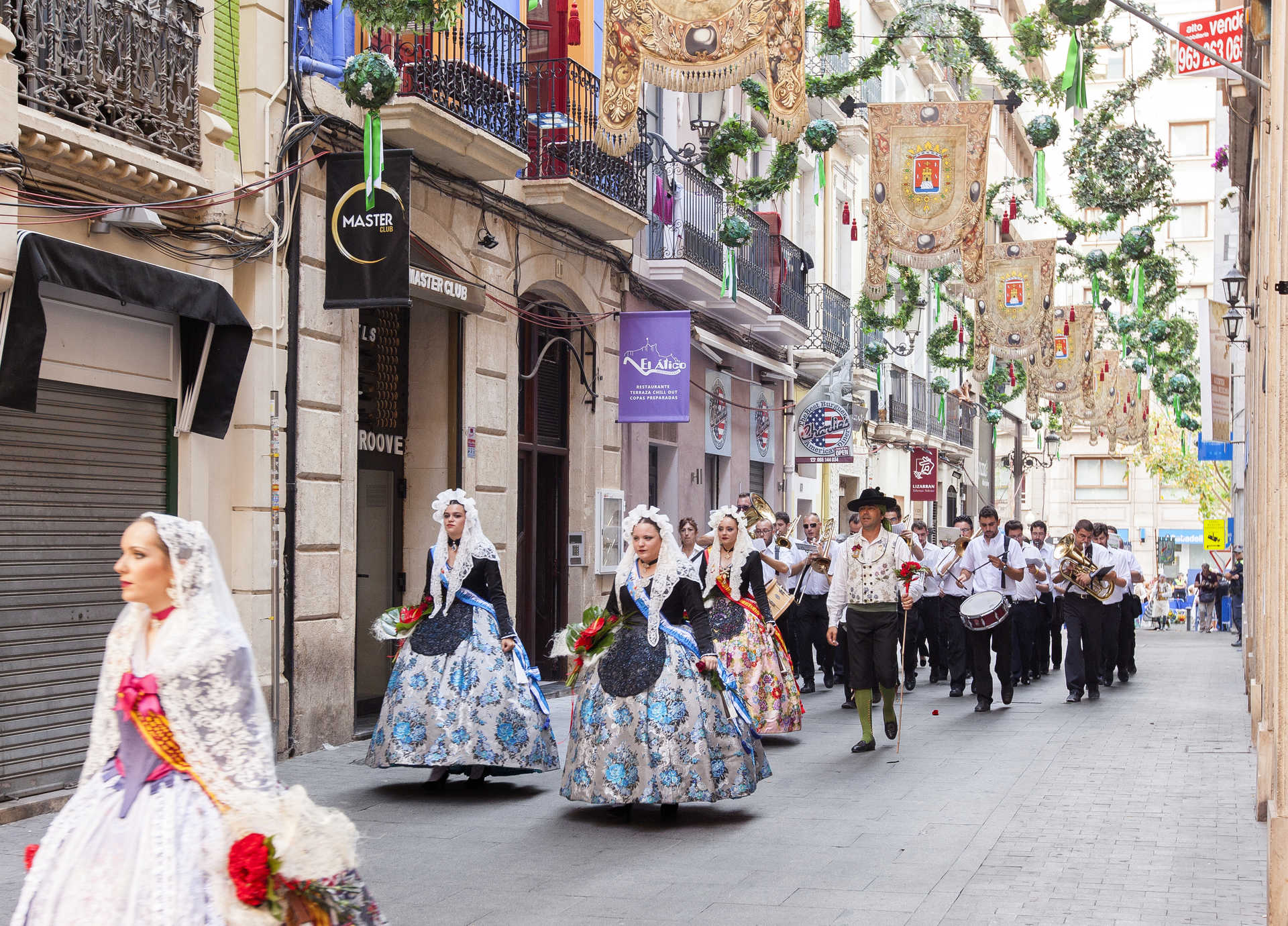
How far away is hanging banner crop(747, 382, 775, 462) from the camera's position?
26.4 m

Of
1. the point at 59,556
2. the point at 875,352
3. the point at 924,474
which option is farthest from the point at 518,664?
the point at 924,474

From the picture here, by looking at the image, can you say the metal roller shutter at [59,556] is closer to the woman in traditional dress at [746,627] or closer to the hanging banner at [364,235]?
the hanging banner at [364,235]

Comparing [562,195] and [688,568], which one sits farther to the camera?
[562,195]

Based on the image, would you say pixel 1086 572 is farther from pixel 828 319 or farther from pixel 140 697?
pixel 828 319

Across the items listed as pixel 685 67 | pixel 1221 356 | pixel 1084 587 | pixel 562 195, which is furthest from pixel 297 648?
pixel 1221 356

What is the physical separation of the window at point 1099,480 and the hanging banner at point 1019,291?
46701 mm

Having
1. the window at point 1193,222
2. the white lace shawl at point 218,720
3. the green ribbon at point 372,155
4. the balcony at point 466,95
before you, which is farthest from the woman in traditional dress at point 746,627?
the window at point 1193,222

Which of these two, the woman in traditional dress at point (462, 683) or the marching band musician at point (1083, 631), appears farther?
the marching band musician at point (1083, 631)

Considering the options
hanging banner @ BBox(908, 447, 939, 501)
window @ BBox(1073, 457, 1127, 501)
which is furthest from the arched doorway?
window @ BBox(1073, 457, 1127, 501)

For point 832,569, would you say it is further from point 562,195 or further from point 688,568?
point 562,195

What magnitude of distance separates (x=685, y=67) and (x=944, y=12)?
494 cm

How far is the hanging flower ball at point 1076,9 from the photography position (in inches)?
441

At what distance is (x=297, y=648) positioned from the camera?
39.1 feet

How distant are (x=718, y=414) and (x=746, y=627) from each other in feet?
37.7
